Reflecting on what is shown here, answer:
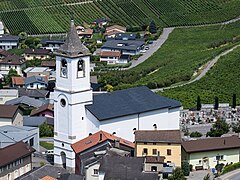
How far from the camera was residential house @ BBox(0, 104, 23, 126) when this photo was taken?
164ft

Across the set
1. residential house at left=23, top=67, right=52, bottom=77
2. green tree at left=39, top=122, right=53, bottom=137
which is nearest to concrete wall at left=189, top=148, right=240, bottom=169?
green tree at left=39, top=122, right=53, bottom=137

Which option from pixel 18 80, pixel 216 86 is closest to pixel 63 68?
pixel 216 86

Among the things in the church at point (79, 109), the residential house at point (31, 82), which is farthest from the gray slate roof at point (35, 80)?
the church at point (79, 109)

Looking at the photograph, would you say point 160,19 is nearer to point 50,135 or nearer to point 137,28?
point 137,28

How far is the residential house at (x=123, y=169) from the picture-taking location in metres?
33.3

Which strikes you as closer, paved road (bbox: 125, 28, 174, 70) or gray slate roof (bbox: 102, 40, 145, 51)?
paved road (bbox: 125, 28, 174, 70)

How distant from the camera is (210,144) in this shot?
40156 millimetres

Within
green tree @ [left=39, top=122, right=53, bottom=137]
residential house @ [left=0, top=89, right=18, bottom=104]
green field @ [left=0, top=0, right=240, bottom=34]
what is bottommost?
green tree @ [left=39, top=122, right=53, bottom=137]

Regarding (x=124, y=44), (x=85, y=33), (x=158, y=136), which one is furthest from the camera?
(x=85, y=33)

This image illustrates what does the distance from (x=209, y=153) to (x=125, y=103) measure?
18.4 feet

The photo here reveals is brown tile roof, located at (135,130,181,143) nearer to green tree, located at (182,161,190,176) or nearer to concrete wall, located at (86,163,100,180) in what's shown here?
green tree, located at (182,161,190,176)

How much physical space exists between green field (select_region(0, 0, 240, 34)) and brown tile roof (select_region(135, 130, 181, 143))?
65984mm

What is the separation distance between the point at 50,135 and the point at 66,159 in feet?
30.5

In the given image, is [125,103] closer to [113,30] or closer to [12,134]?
[12,134]
